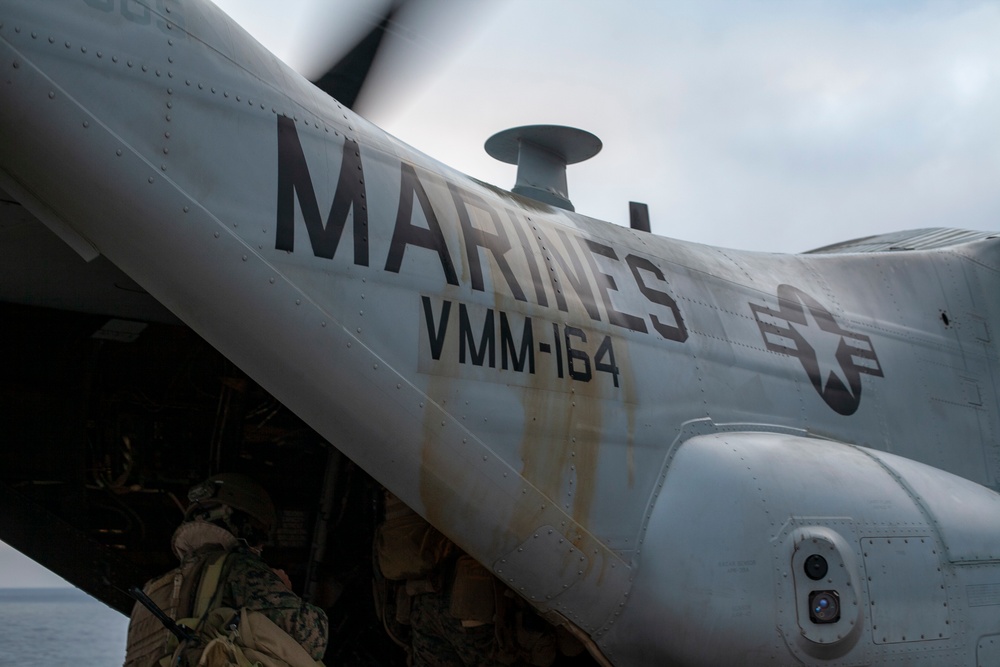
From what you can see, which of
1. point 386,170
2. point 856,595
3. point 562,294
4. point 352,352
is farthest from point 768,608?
point 386,170

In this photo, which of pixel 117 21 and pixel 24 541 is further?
pixel 24 541

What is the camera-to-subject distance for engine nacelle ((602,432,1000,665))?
4.15 metres

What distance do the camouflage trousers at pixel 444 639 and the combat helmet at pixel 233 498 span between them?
1.12 meters

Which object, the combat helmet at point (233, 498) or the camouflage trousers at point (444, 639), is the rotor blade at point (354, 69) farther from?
the camouflage trousers at point (444, 639)

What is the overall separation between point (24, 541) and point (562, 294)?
3346 mm

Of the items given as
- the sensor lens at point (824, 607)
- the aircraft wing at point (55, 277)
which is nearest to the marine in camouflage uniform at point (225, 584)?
the aircraft wing at point (55, 277)

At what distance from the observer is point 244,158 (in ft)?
10.4

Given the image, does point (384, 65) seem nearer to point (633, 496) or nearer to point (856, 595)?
point (633, 496)

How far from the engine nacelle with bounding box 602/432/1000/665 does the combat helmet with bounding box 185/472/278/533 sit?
1.72m

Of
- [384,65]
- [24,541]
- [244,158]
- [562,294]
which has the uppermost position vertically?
[384,65]

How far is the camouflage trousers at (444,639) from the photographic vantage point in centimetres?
482

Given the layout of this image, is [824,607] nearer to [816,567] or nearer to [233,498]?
[816,567]

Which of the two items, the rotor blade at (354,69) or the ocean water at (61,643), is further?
the ocean water at (61,643)

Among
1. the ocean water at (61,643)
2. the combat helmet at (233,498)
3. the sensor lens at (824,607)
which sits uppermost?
the combat helmet at (233,498)
